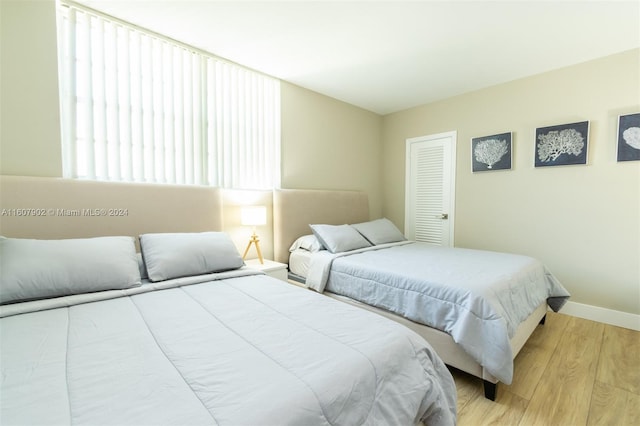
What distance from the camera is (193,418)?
691 millimetres

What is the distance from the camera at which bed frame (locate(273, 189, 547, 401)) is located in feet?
5.71

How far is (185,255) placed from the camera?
1.93m

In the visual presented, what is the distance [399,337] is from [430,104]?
12.0ft

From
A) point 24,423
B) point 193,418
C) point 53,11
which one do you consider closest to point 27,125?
point 53,11

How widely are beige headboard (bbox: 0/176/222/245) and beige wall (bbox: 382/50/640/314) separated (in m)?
3.15

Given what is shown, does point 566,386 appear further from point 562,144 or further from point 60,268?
point 60,268

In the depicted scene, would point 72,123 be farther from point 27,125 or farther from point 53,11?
point 53,11

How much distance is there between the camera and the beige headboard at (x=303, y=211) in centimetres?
314

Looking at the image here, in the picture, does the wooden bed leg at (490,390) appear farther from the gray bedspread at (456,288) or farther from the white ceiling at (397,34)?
the white ceiling at (397,34)

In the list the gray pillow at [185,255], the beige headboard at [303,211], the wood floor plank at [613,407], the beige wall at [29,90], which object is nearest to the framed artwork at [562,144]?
Result: the wood floor plank at [613,407]

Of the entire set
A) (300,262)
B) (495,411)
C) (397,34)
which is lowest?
(495,411)

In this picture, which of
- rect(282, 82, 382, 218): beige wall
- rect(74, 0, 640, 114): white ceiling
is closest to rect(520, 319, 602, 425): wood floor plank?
rect(74, 0, 640, 114): white ceiling

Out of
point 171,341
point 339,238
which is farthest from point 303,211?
point 171,341

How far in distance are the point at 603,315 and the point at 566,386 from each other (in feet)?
4.99
